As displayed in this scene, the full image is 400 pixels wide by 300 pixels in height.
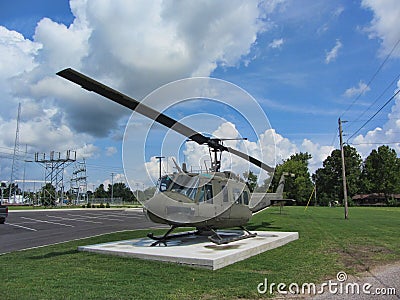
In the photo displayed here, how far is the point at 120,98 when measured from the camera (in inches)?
317

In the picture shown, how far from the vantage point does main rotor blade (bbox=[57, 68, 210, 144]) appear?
7266 mm

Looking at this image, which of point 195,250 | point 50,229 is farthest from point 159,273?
point 50,229

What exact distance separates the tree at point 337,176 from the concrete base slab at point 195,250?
8090cm

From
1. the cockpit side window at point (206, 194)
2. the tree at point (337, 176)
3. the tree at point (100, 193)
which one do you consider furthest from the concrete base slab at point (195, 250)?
the tree at point (100, 193)

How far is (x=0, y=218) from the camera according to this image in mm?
Answer: 24281

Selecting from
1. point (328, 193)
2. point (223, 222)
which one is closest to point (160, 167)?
point (223, 222)

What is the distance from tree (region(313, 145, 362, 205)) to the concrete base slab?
80895mm

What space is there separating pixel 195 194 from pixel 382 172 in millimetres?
87997

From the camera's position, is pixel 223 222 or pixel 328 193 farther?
pixel 328 193

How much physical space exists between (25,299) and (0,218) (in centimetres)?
2172

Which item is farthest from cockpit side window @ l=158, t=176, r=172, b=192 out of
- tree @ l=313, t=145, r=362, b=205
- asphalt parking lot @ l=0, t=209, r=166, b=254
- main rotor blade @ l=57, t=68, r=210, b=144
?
tree @ l=313, t=145, r=362, b=205

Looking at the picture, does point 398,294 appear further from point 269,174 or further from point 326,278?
point 269,174

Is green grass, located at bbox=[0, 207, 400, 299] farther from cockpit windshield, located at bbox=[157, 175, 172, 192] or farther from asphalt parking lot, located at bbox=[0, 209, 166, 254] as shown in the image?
asphalt parking lot, located at bbox=[0, 209, 166, 254]

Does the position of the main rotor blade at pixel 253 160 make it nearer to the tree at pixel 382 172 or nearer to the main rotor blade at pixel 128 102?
the main rotor blade at pixel 128 102
